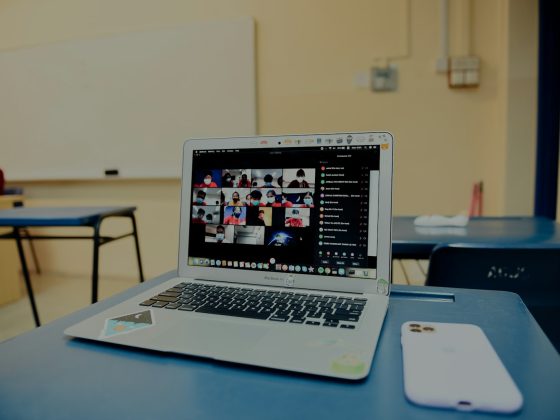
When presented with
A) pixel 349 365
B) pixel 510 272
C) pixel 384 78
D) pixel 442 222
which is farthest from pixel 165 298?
pixel 384 78

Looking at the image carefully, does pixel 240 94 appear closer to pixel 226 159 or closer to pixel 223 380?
pixel 226 159

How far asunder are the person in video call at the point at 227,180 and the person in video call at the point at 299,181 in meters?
0.12

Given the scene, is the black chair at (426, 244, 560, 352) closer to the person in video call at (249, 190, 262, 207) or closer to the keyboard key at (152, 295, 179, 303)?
the person in video call at (249, 190, 262, 207)

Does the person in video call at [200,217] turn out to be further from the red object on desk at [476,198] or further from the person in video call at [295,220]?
the red object on desk at [476,198]

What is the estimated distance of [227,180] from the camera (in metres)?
0.77

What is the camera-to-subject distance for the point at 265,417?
362 millimetres

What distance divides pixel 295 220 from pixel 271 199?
0.19 ft

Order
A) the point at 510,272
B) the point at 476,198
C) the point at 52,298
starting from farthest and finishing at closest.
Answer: the point at 52,298, the point at 476,198, the point at 510,272

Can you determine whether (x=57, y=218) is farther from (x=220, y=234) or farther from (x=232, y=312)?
(x=232, y=312)

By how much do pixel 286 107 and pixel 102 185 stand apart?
61.5 inches

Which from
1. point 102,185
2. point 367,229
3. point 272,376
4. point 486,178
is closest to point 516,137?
point 486,178

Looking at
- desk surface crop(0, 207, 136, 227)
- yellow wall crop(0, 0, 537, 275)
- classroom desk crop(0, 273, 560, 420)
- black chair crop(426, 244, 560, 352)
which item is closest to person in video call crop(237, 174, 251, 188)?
classroom desk crop(0, 273, 560, 420)

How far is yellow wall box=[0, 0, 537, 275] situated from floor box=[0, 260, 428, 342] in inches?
15.7

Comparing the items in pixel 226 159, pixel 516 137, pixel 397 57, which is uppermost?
pixel 397 57
